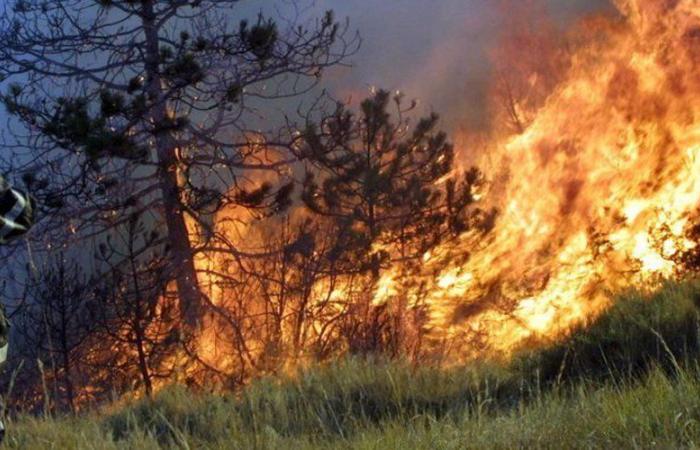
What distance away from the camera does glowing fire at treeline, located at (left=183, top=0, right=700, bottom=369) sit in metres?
14.4

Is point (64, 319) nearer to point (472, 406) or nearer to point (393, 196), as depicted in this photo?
point (393, 196)

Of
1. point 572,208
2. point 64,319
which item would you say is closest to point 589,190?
point 572,208

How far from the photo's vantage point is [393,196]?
16547 mm

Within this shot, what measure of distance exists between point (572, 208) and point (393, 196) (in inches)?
116

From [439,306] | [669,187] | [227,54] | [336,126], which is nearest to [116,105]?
[227,54]

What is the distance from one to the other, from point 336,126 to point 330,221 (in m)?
1.81

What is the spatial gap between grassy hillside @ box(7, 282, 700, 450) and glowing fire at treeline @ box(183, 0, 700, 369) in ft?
22.7

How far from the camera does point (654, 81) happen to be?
597 inches

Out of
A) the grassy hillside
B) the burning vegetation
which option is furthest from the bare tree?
the grassy hillside

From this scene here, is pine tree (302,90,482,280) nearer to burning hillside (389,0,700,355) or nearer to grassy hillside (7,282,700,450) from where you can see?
burning hillside (389,0,700,355)

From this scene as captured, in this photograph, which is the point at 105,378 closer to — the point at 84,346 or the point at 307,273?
the point at 84,346

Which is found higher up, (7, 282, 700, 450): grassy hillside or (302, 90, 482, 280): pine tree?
(302, 90, 482, 280): pine tree

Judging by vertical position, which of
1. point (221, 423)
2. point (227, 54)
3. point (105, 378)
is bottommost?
point (221, 423)

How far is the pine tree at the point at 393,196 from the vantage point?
15.9m
